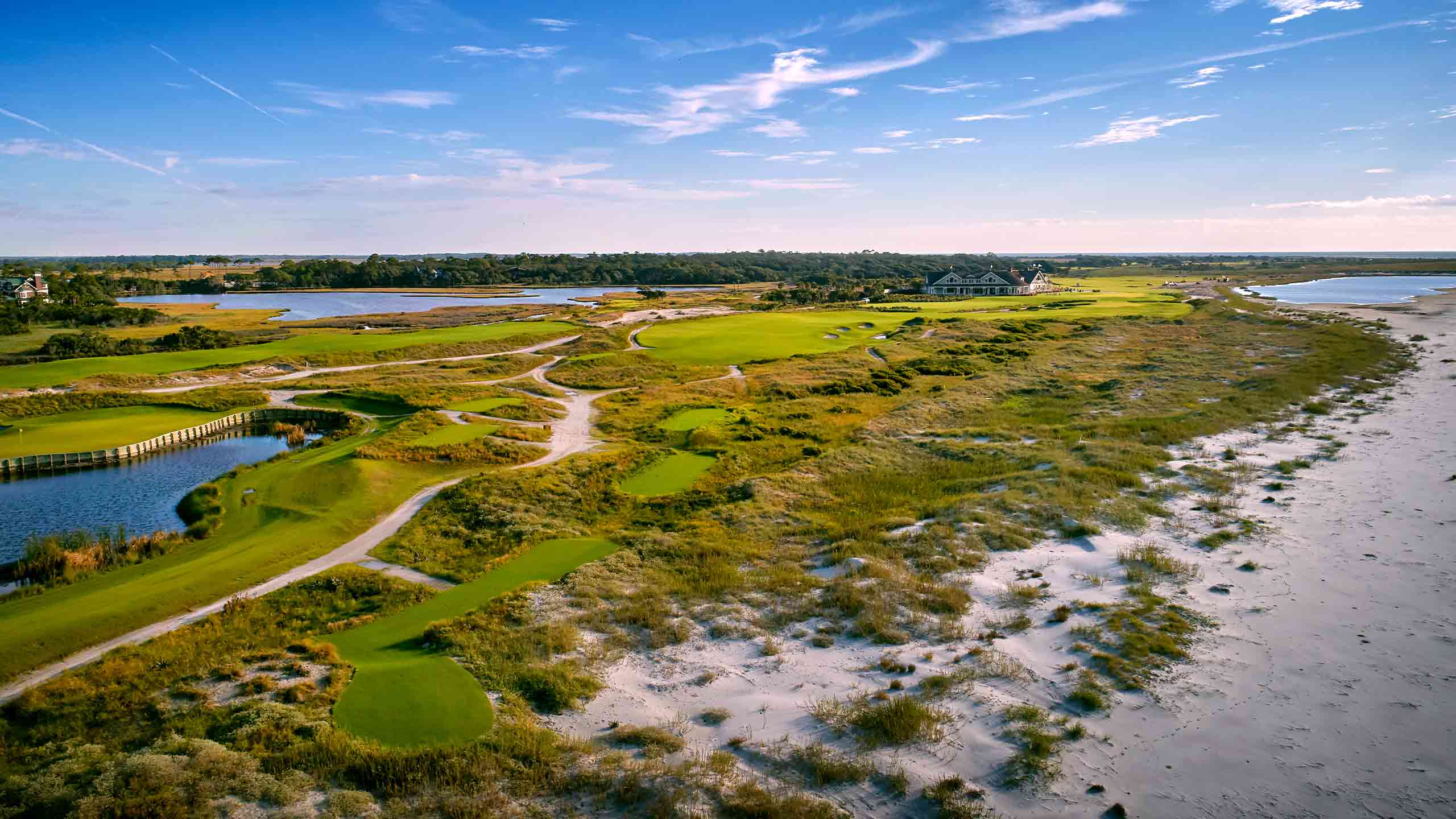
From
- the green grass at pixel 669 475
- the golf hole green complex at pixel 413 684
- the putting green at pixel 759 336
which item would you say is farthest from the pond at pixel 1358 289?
the golf hole green complex at pixel 413 684

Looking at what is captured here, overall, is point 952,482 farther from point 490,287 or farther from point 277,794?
point 490,287

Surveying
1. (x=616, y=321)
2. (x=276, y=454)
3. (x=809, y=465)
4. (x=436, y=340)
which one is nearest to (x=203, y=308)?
(x=436, y=340)

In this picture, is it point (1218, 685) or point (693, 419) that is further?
point (693, 419)

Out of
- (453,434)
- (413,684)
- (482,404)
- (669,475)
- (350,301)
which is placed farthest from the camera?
(350,301)

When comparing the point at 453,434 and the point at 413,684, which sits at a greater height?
the point at 453,434

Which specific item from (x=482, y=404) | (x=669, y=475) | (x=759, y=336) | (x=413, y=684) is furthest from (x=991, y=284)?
(x=413, y=684)

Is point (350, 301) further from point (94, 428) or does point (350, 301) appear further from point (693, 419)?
point (693, 419)

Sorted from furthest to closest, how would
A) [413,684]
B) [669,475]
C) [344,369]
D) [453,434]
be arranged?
[344,369]
[453,434]
[669,475]
[413,684]

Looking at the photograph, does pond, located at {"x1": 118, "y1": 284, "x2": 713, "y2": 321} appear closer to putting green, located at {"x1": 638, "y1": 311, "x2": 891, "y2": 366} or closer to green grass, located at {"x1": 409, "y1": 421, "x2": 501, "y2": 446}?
putting green, located at {"x1": 638, "y1": 311, "x2": 891, "y2": 366}
